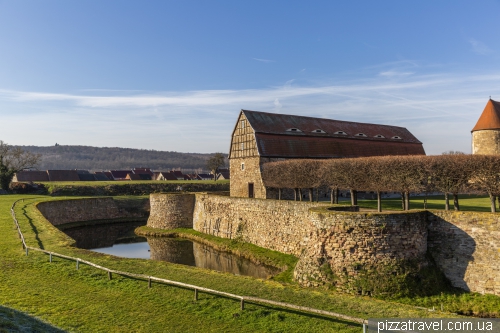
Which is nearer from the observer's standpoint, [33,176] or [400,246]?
[400,246]

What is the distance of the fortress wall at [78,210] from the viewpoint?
40.2 metres

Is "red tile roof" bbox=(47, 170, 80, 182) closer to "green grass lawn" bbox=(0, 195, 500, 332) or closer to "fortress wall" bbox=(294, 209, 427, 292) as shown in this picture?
"green grass lawn" bbox=(0, 195, 500, 332)

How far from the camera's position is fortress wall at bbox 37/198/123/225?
40.2m

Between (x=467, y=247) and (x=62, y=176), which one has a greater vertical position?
(x=62, y=176)

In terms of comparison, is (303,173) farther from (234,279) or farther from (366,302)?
(366,302)

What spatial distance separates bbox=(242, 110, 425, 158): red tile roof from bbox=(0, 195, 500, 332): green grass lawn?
22418mm

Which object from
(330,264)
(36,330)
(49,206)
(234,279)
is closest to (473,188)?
(330,264)

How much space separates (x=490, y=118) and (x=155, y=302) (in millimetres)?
38850

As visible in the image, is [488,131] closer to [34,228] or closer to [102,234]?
[102,234]

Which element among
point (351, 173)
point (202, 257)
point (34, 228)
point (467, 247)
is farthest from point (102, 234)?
point (467, 247)

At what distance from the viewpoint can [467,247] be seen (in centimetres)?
1620

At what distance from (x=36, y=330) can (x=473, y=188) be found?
1933 centimetres

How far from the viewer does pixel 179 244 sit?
105 feet

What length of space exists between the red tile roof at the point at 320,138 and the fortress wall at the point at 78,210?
848 inches
